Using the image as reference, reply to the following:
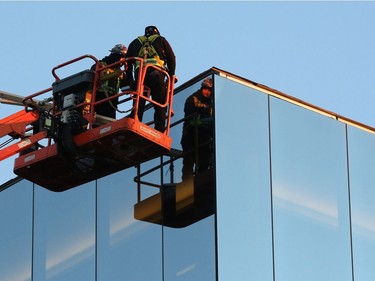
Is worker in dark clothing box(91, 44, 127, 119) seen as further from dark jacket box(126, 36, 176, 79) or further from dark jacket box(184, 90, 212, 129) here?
dark jacket box(184, 90, 212, 129)

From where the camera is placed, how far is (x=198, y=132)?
2580 cm

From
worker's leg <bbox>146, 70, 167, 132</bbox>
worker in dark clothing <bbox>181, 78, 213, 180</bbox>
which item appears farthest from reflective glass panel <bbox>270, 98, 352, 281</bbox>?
worker's leg <bbox>146, 70, 167, 132</bbox>

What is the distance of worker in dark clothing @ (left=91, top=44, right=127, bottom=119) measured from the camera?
80.1ft

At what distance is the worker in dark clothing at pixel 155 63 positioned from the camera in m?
24.3

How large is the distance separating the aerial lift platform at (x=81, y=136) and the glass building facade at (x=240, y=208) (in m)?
1.80

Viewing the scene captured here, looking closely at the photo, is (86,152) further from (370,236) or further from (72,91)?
(370,236)

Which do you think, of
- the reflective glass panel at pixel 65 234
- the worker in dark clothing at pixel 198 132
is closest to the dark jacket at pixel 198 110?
the worker in dark clothing at pixel 198 132

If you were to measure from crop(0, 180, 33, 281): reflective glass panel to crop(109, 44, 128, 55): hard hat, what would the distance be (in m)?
6.61

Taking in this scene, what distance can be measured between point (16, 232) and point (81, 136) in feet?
27.4

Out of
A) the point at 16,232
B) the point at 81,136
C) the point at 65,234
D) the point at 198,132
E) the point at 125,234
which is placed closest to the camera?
the point at 81,136

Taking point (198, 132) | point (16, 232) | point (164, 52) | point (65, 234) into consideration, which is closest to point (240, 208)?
point (198, 132)

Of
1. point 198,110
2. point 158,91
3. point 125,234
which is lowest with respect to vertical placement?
point 125,234

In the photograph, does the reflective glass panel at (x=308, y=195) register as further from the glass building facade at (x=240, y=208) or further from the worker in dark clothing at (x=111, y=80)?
the worker in dark clothing at (x=111, y=80)

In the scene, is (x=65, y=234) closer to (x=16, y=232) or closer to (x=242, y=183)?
(x=16, y=232)
